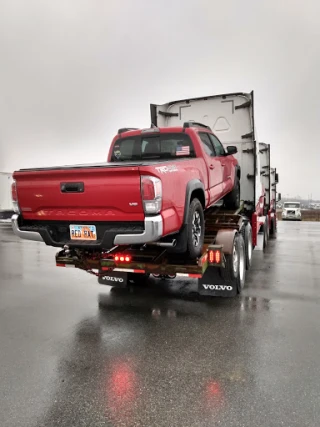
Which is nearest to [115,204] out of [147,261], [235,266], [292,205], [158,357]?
[147,261]

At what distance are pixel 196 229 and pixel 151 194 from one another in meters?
1.39

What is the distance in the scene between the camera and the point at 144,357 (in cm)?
372

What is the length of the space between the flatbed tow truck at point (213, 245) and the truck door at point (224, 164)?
1.95ft

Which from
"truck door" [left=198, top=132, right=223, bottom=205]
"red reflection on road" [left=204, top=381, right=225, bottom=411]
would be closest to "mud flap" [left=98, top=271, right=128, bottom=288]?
"truck door" [left=198, top=132, right=223, bottom=205]

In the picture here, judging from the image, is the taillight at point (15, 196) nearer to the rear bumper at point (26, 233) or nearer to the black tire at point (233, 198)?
the rear bumper at point (26, 233)

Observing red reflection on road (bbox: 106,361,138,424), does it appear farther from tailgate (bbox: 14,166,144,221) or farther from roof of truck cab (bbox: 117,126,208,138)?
roof of truck cab (bbox: 117,126,208,138)

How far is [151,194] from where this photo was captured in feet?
12.5

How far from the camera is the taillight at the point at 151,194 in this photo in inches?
149

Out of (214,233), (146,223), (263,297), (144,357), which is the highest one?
(146,223)

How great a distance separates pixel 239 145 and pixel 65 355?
21.0ft

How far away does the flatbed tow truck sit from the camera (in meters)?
5.05

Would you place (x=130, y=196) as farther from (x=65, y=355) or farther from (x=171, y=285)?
(x=171, y=285)

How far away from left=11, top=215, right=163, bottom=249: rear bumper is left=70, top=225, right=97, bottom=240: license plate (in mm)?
63

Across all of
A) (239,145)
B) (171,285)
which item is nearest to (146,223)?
(171,285)
